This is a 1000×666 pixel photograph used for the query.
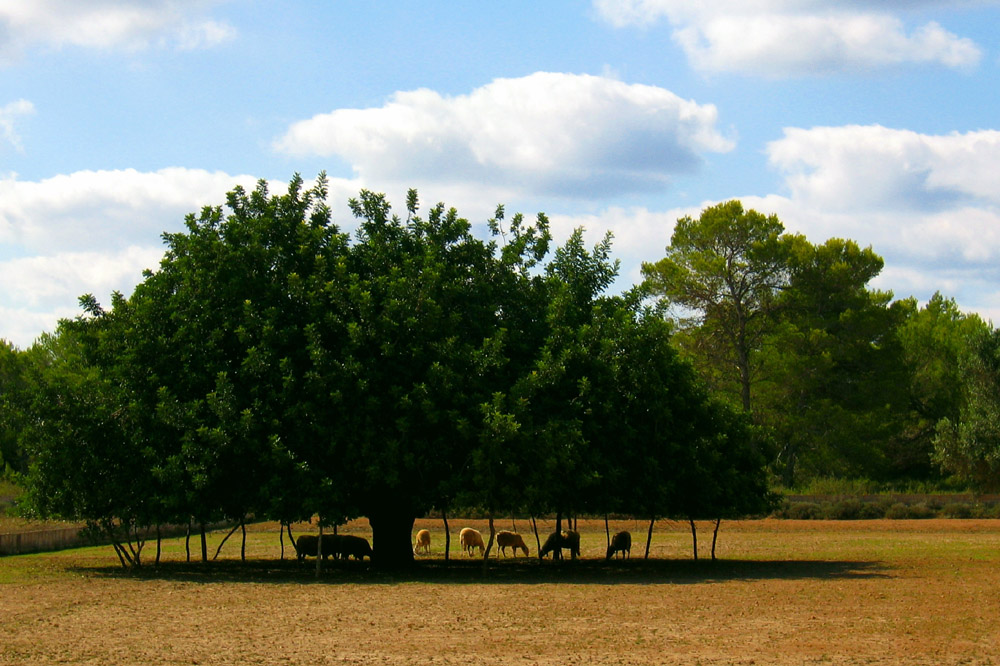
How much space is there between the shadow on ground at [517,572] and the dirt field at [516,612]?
0.26 ft

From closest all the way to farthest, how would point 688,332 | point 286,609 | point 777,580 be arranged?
point 286,609 < point 777,580 < point 688,332

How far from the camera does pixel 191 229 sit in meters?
29.3

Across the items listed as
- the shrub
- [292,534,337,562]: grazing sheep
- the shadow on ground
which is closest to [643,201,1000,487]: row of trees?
the shrub

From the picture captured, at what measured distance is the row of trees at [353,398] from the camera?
25.5 m

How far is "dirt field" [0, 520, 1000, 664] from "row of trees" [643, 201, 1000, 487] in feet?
90.6

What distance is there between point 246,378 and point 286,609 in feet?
26.6

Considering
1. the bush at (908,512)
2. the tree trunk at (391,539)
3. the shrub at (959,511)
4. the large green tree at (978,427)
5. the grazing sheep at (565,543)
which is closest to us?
the tree trunk at (391,539)

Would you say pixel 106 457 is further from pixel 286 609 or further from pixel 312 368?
pixel 286 609

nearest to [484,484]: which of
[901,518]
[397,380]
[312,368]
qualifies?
[397,380]

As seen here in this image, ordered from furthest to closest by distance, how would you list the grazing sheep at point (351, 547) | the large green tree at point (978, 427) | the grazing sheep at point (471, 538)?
A: the large green tree at point (978, 427) → the grazing sheep at point (471, 538) → the grazing sheep at point (351, 547)

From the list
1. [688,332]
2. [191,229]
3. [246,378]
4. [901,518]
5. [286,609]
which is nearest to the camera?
[286,609]

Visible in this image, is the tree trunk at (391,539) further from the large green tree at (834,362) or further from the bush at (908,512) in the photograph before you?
the large green tree at (834,362)

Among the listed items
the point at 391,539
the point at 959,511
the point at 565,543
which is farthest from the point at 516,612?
the point at 959,511

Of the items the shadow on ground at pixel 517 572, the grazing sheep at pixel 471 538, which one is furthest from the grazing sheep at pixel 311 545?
the grazing sheep at pixel 471 538
